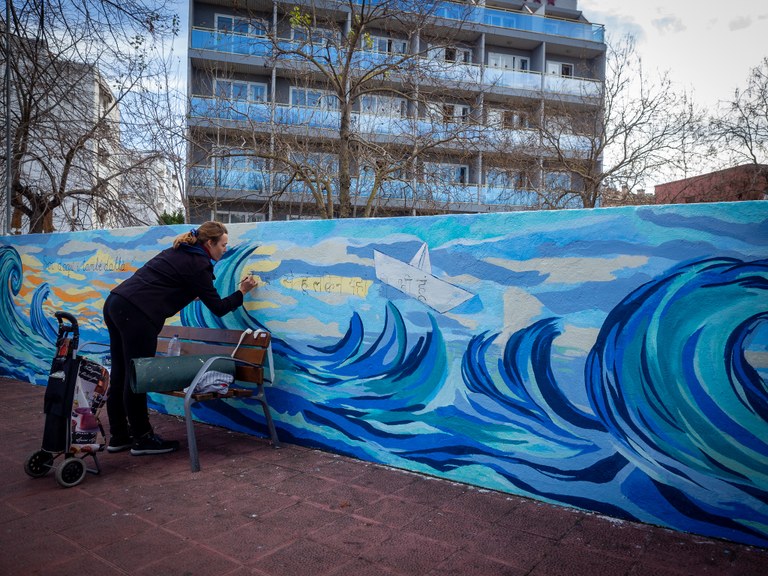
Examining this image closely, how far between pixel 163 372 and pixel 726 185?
17.6 metres

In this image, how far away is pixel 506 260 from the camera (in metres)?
3.74

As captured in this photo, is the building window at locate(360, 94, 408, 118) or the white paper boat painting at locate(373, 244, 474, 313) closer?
the white paper boat painting at locate(373, 244, 474, 313)

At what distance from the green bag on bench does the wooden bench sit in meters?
0.07

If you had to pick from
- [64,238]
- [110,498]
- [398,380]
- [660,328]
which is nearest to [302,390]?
[398,380]

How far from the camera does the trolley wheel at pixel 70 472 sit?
376 cm

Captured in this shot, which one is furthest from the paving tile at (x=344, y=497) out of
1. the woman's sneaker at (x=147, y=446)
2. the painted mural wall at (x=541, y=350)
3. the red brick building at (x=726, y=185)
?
the red brick building at (x=726, y=185)

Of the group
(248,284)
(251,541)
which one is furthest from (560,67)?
(251,541)

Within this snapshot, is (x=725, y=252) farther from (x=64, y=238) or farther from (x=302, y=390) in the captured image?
(x=64, y=238)

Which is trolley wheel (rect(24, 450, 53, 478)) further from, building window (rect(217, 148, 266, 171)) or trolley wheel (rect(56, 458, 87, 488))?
building window (rect(217, 148, 266, 171))

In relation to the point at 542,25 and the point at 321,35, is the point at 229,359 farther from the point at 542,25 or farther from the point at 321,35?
the point at 542,25

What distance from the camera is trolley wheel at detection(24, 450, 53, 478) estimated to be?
3945mm

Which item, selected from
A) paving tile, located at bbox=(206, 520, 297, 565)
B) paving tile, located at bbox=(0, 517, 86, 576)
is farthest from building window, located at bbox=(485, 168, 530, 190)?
paving tile, located at bbox=(0, 517, 86, 576)

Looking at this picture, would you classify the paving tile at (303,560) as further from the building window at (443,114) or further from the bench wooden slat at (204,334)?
the building window at (443,114)

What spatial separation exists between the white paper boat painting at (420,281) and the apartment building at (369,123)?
7.21 meters
